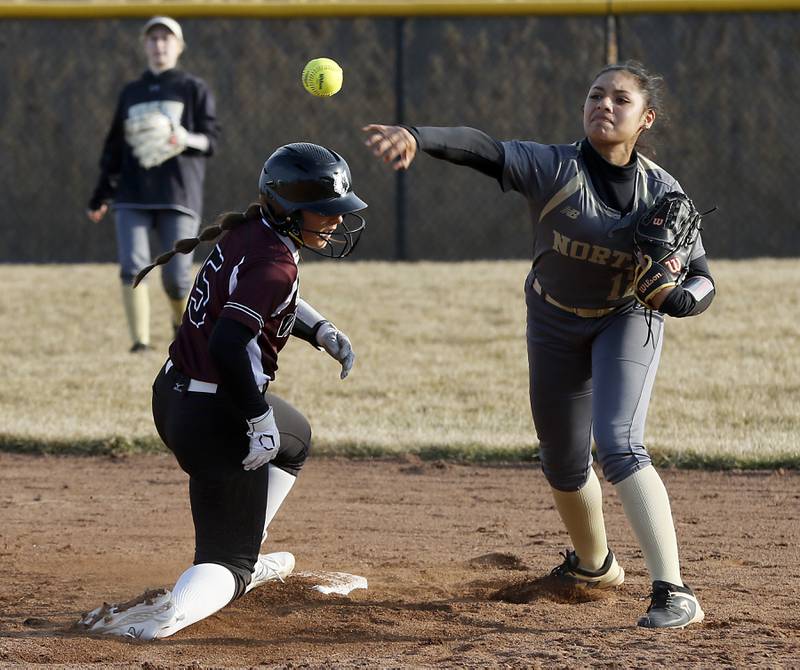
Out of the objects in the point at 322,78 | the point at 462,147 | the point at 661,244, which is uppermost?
the point at 322,78

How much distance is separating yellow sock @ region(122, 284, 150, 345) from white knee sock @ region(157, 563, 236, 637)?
5.12 metres

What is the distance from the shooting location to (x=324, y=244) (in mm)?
4086

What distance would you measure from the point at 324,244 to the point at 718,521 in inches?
104

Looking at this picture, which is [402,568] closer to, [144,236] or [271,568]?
[271,568]

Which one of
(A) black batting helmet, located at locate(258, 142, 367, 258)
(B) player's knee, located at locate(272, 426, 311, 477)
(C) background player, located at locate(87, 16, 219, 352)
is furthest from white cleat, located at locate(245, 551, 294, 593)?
(C) background player, located at locate(87, 16, 219, 352)

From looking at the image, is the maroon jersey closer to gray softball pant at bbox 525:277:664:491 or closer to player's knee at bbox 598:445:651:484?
gray softball pant at bbox 525:277:664:491

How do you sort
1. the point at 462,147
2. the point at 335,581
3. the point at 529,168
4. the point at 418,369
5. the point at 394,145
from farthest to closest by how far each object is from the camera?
the point at 418,369, the point at 335,581, the point at 529,168, the point at 462,147, the point at 394,145

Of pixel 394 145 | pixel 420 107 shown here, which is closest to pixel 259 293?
pixel 394 145

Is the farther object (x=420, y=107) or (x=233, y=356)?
(x=420, y=107)

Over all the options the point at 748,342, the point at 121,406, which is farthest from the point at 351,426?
the point at 748,342

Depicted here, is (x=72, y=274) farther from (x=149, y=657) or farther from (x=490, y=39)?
(x=149, y=657)

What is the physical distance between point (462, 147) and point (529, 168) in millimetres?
294

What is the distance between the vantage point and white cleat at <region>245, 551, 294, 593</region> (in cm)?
455

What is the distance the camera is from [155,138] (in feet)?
28.6
